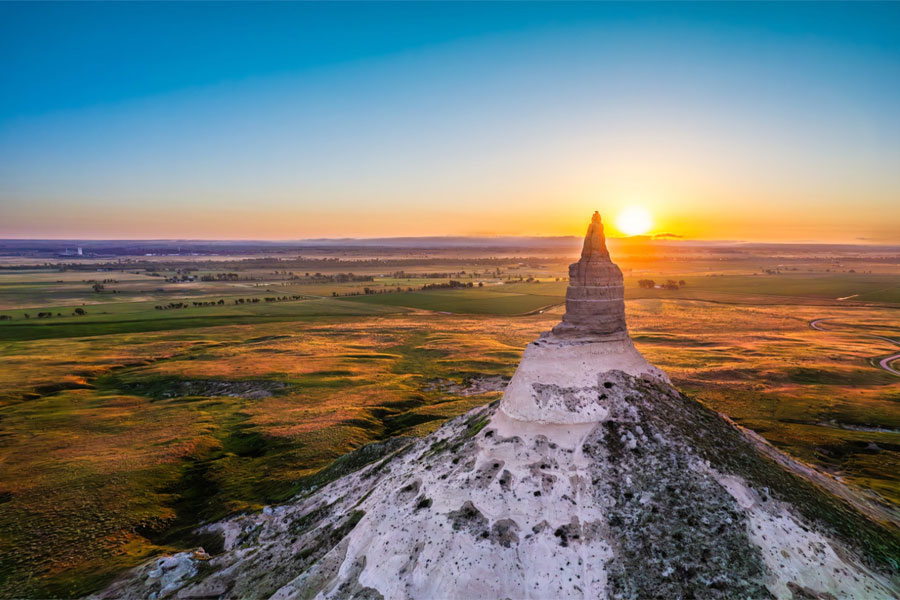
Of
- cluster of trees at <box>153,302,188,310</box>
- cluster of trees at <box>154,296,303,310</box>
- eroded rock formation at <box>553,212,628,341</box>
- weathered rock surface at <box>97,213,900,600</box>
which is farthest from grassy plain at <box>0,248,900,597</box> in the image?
eroded rock formation at <box>553,212,628,341</box>

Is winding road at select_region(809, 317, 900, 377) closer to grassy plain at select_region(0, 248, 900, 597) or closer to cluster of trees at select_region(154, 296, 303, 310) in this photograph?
grassy plain at select_region(0, 248, 900, 597)

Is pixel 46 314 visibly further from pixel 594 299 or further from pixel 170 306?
pixel 594 299

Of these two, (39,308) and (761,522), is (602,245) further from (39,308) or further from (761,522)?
(39,308)

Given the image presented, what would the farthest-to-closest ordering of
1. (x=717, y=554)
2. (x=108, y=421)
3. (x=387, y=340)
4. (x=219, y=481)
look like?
1. (x=387, y=340)
2. (x=108, y=421)
3. (x=219, y=481)
4. (x=717, y=554)

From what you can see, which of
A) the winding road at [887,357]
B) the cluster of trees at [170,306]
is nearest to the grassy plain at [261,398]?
the winding road at [887,357]

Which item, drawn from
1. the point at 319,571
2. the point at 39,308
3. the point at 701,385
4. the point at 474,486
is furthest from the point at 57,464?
the point at 39,308

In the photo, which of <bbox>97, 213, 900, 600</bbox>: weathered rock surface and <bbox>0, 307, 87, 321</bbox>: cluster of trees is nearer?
<bbox>97, 213, 900, 600</bbox>: weathered rock surface

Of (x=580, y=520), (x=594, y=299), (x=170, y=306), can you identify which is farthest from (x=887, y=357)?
(x=170, y=306)
